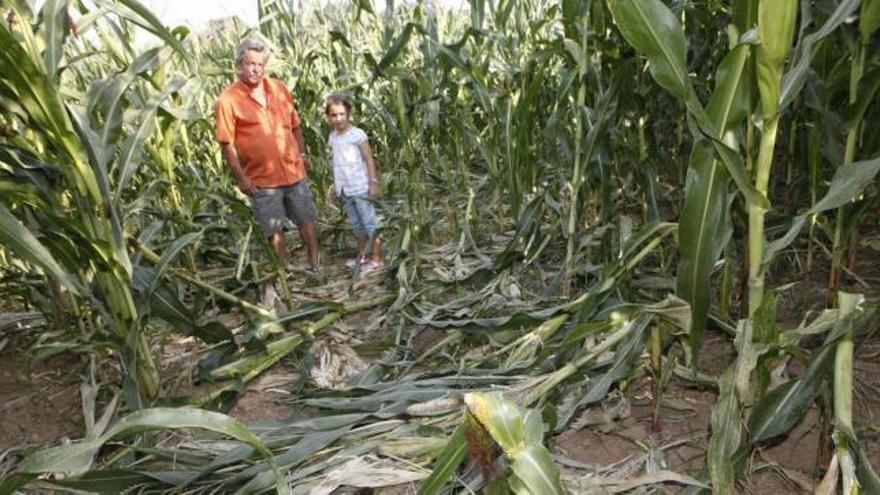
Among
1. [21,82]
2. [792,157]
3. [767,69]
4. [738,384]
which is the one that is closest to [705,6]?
[792,157]

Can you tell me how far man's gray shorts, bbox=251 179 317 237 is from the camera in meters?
3.60

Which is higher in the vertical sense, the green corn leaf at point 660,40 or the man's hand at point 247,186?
the green corn leaf at point 660,40

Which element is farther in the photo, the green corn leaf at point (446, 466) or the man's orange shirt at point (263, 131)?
the man's orange shirt at point (263, 131)

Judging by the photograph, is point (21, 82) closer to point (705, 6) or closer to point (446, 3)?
point (705, 6)

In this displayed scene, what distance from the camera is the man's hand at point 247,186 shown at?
11.4 feet

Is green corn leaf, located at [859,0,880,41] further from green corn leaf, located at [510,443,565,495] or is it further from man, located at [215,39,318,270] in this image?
man, located at [215,39,318,270]

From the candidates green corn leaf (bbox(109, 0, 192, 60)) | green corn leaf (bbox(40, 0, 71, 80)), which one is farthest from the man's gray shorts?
green corn leaf (bbox(109, 0, 192, 60))

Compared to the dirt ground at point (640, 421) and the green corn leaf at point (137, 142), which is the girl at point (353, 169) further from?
the green corn leaf at point (137, 142)

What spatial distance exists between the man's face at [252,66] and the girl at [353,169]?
47cm

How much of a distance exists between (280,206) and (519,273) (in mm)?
1680

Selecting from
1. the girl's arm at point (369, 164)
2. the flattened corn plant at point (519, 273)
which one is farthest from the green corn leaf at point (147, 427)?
the girl's arm at point (369, 164)

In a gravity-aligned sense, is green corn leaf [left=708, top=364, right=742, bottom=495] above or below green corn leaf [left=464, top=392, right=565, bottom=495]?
below

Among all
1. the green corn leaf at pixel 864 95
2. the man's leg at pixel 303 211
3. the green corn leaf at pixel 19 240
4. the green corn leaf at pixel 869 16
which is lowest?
the man's leg at pixel 303 211

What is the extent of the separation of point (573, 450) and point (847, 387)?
731 millimetres
